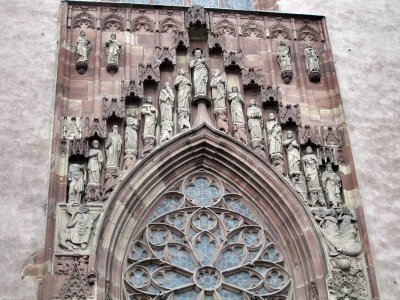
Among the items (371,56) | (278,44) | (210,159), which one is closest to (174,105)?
(210,159)

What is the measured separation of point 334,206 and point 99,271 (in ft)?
16.0

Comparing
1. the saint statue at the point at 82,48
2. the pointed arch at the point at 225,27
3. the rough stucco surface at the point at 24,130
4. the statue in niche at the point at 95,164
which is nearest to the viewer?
the rough stucco surface at the point at 24,130

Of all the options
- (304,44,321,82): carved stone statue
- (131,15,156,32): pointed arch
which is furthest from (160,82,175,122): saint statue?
(304,44,321,82): carved stone statue

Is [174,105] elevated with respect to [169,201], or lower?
elevated

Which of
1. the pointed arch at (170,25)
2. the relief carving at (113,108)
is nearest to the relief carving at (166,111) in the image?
the relief carving at (113,108)

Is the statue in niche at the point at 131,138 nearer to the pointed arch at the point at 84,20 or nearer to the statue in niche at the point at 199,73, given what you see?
the statue in niche at the point at 199,73

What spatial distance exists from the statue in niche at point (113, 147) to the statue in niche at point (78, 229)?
1.18m

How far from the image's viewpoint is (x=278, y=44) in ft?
64.1

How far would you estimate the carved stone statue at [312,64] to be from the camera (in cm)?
1892

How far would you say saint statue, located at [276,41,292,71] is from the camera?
61.9 ft

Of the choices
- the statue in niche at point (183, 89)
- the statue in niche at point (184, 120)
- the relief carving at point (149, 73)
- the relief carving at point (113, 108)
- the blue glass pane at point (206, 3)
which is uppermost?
the blue glass pane at point (206, 3)

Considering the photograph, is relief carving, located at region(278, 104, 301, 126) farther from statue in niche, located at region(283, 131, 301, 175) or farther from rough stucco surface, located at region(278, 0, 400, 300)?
rough stucco surface, located at region(278, 0, 400, 300)

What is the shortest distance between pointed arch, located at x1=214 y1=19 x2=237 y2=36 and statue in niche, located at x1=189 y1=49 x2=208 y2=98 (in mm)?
941

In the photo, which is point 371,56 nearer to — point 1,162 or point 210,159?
point 210,159
